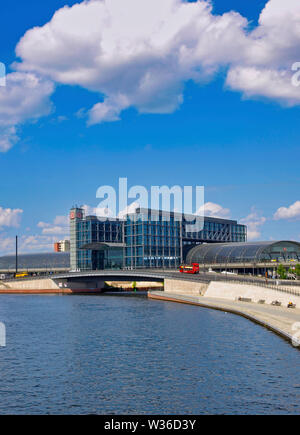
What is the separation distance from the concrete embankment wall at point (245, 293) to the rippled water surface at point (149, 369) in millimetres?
13232

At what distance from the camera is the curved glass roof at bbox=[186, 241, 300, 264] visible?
165m

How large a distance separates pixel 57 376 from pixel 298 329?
29.4 meters

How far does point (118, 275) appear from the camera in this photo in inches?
6019

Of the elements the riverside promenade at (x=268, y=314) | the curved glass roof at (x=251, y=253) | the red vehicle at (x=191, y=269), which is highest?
the curved glass roof at (x=251, y=253)

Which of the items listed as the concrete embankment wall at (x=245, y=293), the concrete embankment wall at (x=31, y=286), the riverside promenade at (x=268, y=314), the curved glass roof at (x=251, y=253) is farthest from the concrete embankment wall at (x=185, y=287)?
the concrete embankment wall at (x=31, y=286)

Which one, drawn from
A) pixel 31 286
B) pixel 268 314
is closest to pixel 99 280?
pixel 31 286

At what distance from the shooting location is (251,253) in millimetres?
170250

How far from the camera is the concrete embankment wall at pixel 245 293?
83812 mm

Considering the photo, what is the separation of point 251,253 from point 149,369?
429 ft

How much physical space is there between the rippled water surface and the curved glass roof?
94.7 meters

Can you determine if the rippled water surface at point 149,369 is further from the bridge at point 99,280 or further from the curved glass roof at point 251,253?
the curved glass roof at point 251,253

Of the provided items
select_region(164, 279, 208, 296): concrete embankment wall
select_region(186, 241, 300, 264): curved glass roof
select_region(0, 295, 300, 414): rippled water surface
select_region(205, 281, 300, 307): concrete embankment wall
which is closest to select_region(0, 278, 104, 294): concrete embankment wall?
select_region(186, 241, 300, 264): curved glass roof

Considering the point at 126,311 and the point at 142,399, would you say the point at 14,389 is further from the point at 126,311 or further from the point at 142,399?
the point at 126,311
